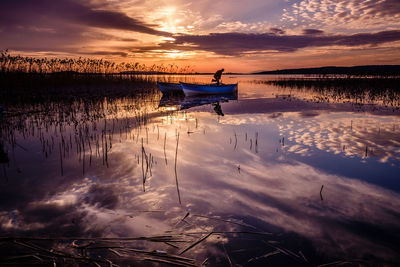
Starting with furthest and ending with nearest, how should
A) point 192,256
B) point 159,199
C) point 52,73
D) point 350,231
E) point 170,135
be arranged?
point 52,73 → point 170,135 → point 159,199 → point 350,231 → point 192,256

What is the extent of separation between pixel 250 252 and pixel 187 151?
504 centimetres

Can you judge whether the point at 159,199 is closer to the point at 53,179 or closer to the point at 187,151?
the point at 53,179

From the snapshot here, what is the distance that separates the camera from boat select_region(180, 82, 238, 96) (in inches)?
1075

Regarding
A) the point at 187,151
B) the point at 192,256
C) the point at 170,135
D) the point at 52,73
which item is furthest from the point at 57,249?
the point at 52,73

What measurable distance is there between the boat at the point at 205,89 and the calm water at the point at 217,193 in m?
17.4

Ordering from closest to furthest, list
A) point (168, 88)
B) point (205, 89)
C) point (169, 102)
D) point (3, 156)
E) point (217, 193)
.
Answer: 1. point (217, 193)
2. point (3, 156)
3. point (169, 102)
4. point (205, 89)
5. point (168, 88)


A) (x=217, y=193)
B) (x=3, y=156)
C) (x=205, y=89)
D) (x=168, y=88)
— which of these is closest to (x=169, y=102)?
(x=205, y=89)

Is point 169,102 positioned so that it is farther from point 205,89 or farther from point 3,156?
point 3,156

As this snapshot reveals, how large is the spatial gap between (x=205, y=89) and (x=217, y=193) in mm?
23859

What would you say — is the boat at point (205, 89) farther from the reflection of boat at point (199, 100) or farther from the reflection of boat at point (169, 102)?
the reflection of boat at point (169, 102)

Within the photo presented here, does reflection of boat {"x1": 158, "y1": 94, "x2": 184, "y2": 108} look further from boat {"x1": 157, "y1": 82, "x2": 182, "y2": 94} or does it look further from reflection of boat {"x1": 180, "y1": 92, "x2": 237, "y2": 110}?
boat {"x1": 157, "y1": 82, "x2": 182, "y2": 94}

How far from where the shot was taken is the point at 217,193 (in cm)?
527

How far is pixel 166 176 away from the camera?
617 centimetres

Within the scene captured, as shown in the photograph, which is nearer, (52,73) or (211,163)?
(211,163)
